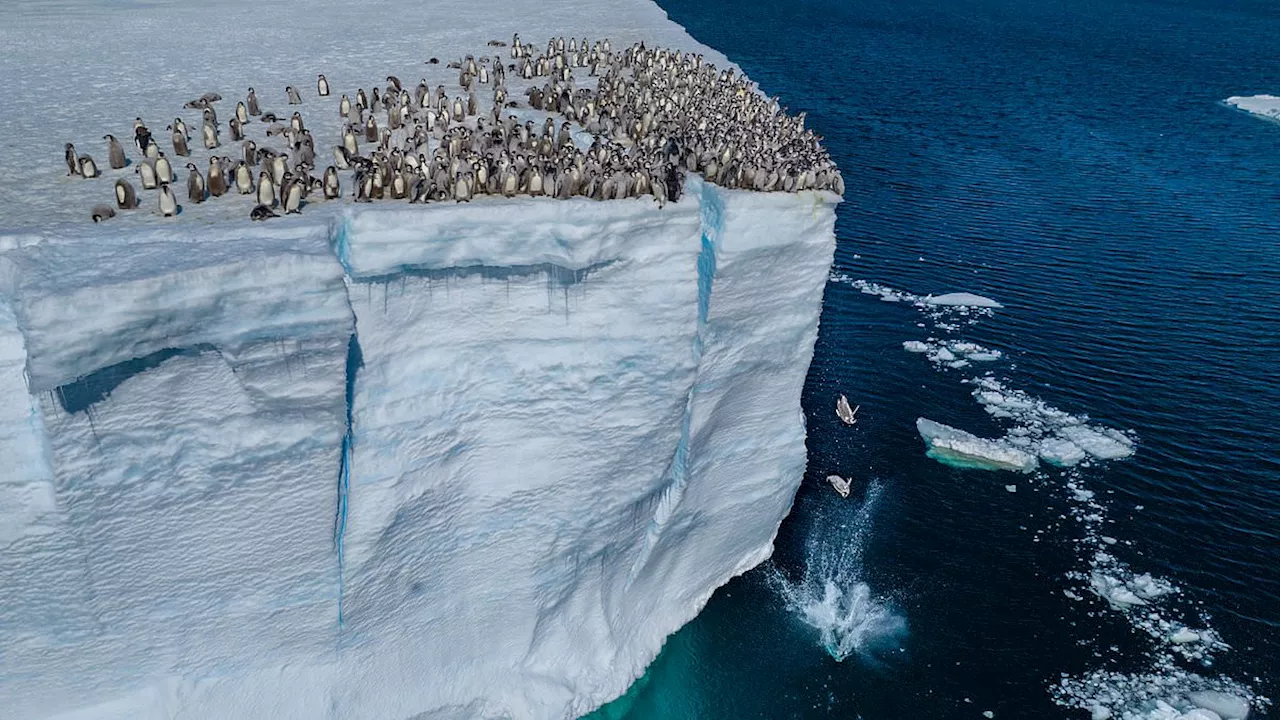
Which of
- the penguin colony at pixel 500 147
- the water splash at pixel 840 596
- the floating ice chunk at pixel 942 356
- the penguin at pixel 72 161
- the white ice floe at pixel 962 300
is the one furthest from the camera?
the white ice floe at pixel 962 300

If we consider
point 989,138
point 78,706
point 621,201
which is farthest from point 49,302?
point 989,138

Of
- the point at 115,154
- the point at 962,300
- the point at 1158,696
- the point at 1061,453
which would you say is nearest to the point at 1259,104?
the point at 962,300

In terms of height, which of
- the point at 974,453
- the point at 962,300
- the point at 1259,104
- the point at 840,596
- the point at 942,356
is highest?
the point at 1259,104

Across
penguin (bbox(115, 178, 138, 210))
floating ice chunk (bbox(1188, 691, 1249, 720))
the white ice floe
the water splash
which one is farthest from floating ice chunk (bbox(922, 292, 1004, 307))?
penguin (bbox(115, 178, 138, 210))

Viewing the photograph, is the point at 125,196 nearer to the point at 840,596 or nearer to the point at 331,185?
the point at 331,185

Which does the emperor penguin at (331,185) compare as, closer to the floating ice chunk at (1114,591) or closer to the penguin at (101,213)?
the penguin at (101,213)

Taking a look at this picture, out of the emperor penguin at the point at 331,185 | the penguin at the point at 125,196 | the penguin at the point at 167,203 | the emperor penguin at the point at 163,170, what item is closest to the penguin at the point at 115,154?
the emperor penguin at the point at 163,170
